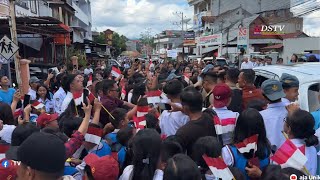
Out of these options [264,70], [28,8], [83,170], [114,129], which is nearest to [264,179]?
[83,170]

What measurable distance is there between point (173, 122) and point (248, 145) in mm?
1141

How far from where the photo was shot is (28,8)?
21.3 m

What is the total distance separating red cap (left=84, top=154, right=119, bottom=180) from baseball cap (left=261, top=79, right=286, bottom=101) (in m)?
1.97

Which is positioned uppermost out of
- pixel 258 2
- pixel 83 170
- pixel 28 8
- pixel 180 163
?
pixel 258 2

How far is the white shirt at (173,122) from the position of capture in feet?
12.9

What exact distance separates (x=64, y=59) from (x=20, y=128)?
19953mm

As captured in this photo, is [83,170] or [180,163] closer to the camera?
[180,163]

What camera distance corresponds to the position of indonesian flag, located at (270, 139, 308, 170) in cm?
257

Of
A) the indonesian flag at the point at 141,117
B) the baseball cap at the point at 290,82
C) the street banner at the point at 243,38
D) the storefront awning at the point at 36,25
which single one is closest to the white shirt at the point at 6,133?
the indonesian flag at the point at 141,117

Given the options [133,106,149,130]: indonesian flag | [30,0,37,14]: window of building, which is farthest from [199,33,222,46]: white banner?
[133,106,149,130]: indonesian flag

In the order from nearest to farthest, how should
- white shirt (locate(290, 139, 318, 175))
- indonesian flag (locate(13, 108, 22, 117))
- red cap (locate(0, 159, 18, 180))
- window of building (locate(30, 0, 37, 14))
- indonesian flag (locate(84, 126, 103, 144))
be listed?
1. red cap (locate(0, 159, 18, 180))
2. white shirt (locate(290, 139, 318, 175))
3. indonesian flag (locate(84, 126, 103, 144))
4. indonesian flag (locate(13, 108, 22, 117))
5. window of building (locate(30, 0, 37, 14))

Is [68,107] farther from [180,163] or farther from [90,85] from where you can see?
[180,163]

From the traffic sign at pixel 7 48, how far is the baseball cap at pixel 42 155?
8.20 m

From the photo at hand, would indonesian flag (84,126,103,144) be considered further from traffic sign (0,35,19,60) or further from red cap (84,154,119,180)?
traffic sign (0,35,19,60)
